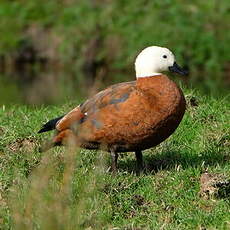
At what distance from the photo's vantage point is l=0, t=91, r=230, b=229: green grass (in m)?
4.87

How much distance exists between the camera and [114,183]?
19.9 feet

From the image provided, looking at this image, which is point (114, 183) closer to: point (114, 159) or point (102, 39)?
point (114, 159)

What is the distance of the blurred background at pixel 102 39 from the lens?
16875 millimetres

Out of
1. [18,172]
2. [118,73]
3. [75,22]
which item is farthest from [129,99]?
[75,22]

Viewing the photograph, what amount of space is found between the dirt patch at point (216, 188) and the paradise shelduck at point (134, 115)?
1.95 feet

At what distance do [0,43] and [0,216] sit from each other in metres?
14.2

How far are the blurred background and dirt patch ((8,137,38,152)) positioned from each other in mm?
7730

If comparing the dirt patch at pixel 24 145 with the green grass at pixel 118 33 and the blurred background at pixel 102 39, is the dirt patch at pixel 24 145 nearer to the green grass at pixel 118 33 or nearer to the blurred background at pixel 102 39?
the blurred background at pixel 102 39

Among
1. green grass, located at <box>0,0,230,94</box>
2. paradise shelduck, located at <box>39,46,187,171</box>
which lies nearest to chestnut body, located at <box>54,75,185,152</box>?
paradise shelduck, located at <box>39,46,187,171</box>

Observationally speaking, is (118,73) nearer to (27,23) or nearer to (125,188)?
(27,23)

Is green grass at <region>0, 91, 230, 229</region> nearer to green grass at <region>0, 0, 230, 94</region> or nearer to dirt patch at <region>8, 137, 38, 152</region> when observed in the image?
dirt patch at <region>8, 137, 38, 152</region>

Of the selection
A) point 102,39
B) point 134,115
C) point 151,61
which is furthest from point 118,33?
point 134,115

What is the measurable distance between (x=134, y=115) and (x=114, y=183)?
1.72ft

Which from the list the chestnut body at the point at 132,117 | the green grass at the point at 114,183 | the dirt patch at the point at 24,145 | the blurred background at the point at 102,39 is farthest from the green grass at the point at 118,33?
the chestnut body at the point at 132,117
